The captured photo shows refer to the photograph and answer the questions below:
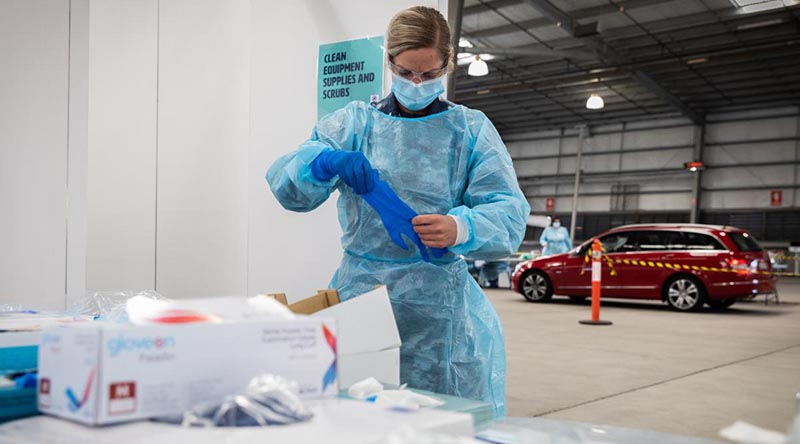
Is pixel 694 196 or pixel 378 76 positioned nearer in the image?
pixel 378 76

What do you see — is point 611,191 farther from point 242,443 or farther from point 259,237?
point 242,443

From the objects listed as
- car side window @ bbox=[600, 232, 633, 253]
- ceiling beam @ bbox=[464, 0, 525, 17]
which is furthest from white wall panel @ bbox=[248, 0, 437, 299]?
ceiling beam @ bbox=[464, 0, 525, 17]

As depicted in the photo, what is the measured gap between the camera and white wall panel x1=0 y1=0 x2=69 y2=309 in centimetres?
265

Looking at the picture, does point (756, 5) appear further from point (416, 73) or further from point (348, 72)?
point (416, 73)

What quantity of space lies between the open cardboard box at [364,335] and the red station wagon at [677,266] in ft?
29.3

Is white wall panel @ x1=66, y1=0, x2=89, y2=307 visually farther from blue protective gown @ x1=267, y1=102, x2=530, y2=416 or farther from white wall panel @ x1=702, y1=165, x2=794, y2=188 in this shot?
white wall panel @ x1=702, y1=165, x2=794, y2=188

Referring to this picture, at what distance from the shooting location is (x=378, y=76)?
2.80m

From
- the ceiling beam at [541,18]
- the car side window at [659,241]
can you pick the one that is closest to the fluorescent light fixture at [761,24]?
the ceiling beam at [541,18]

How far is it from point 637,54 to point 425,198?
15.2m

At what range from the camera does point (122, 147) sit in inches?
122

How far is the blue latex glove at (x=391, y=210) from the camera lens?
1.71 m

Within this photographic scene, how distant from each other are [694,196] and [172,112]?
1985cm

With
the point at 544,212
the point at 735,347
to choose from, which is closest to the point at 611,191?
the point at 544,212

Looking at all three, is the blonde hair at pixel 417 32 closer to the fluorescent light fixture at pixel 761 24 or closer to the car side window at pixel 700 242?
the car side window at pixel 700 242
